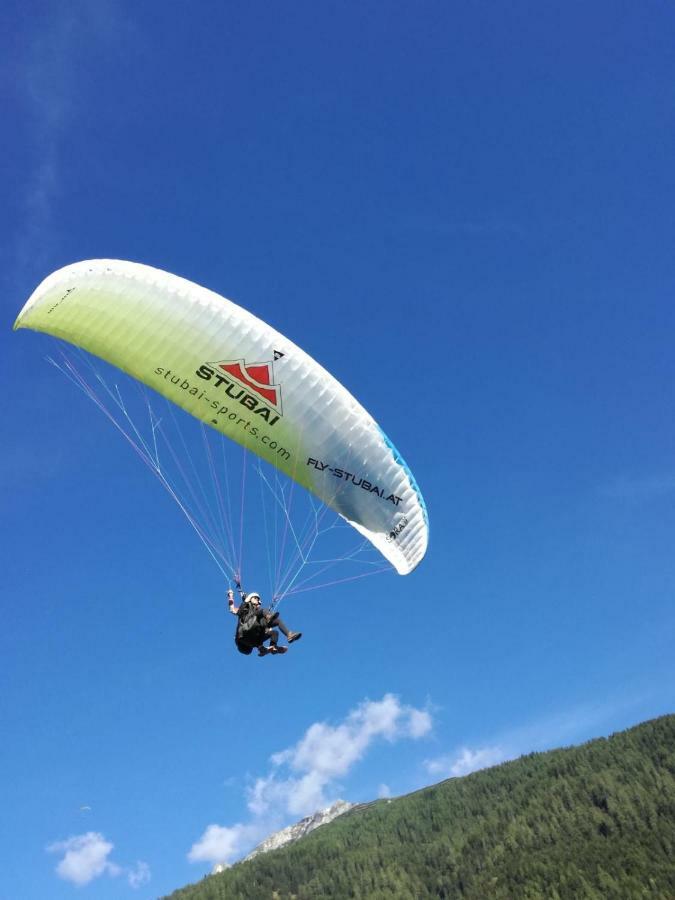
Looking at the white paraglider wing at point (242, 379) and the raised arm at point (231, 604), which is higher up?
the white paraglider wing at point (242, 379)

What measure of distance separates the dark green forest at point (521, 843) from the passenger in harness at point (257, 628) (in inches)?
4314

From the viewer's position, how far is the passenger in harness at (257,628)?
50.5 ft

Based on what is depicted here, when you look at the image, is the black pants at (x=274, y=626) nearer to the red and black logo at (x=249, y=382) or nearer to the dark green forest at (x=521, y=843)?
the red and black logo at (x=249, y=382)

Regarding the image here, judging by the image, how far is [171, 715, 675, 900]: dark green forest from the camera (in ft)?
373

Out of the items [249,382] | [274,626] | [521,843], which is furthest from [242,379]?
[521,843]

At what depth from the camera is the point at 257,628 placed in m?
15.4

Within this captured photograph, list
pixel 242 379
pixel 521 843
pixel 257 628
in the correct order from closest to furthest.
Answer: pixel 257 628, pixel 242 379, pixel 521 843

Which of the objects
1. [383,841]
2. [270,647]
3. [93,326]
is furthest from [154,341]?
[383,841]

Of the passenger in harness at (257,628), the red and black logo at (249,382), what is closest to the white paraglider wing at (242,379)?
the red and black logo at (249,382)

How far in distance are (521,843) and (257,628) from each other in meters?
151

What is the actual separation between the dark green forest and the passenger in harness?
4314 inches

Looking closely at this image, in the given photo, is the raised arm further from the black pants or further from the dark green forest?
the dark green forest

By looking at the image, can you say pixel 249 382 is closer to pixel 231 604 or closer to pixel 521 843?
pixel 231 604

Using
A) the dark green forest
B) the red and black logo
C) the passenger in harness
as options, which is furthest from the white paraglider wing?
the dark green forest
